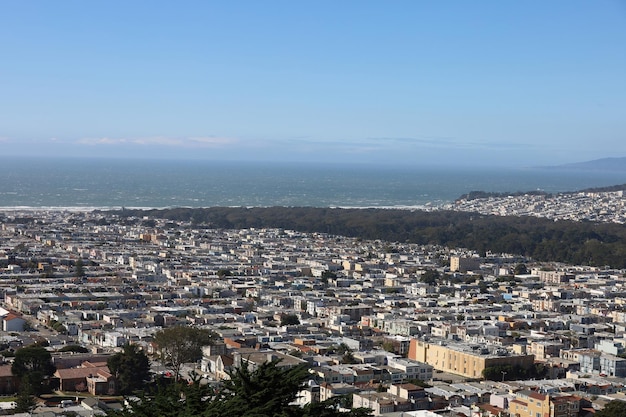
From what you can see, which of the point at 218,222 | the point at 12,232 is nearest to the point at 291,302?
the point at 12,232

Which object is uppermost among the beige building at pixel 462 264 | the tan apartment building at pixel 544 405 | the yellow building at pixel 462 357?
the tan apartment building at pixel 544 405

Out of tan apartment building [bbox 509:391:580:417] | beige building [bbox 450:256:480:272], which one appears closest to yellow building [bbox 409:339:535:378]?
tan apartment building [bbox 509:391:580:417]

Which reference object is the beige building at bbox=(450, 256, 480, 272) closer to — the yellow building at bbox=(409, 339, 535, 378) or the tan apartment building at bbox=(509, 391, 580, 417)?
the yellow building at bbox=(409, 339, 535, 378)

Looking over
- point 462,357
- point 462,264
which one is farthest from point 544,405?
point 462,264

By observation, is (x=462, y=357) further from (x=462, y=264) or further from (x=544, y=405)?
(x=462, y=264)

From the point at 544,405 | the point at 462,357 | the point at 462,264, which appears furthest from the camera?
the point at 462,264

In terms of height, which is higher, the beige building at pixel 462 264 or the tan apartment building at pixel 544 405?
the tan apartment building at pixel 544 405

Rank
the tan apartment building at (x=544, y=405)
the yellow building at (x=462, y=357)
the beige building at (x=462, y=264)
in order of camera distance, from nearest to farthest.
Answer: the tan apartment building at (x=544, y=405), the yellow building at (x=462, y=357), the beige building at (x=462, y=264)

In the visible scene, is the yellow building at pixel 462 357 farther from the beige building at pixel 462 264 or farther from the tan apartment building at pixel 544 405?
the beige building at pixel 462 264

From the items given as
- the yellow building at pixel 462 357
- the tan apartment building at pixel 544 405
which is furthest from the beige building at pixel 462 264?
the tan apartment building at pixel 544 405
